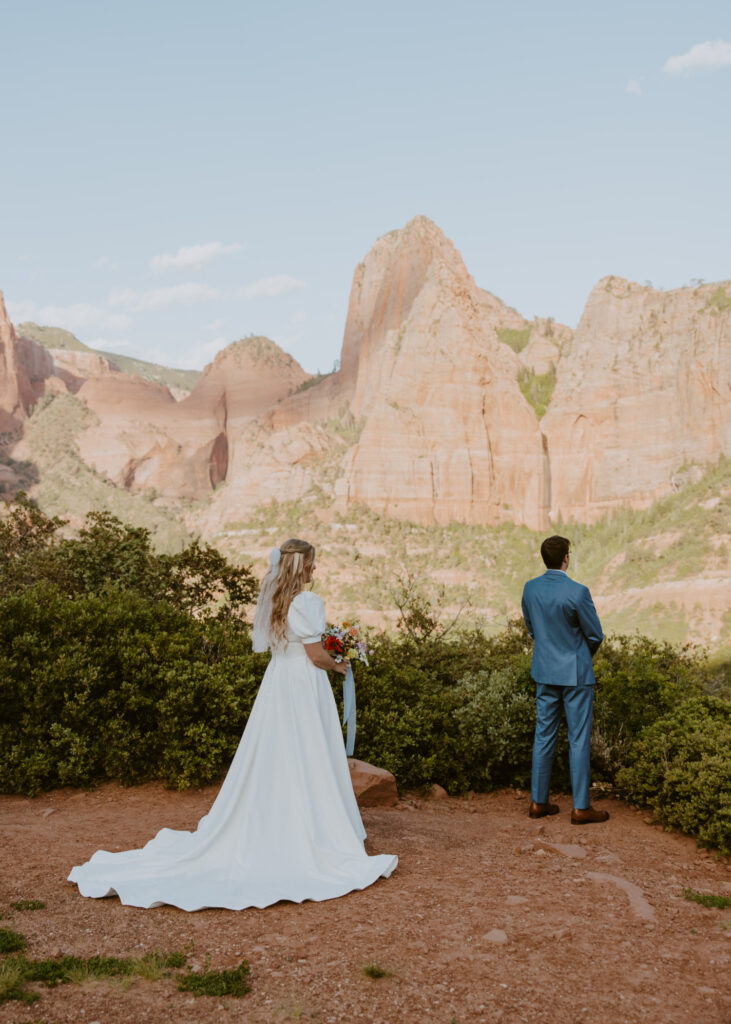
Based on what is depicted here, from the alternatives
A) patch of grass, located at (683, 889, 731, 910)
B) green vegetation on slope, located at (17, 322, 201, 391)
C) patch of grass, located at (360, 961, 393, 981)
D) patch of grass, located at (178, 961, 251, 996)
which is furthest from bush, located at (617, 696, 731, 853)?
green vegetation on slope, located at (17, 322, 201, 391)

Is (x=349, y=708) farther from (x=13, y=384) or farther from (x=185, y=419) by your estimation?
(x=13, y=384)

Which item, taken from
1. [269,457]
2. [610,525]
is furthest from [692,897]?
[269,457]

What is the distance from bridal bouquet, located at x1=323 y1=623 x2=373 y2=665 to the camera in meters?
5.74

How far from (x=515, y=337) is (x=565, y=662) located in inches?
2982

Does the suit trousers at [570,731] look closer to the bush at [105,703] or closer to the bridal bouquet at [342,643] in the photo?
the bridal bouquet at [342,643]

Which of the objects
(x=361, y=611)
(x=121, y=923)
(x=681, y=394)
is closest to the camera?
(x=121, y=923)

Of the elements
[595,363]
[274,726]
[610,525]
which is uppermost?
[595,363]

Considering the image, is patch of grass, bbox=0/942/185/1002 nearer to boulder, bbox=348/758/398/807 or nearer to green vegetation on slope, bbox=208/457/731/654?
boulder, bbox=348/758/398/807

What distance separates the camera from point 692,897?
15.8ft

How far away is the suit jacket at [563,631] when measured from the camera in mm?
6500

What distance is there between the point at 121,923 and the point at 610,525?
55402 millimetres

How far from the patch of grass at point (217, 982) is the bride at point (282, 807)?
1095 mm

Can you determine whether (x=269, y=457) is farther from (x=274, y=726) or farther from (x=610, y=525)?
(x=274, y=726)

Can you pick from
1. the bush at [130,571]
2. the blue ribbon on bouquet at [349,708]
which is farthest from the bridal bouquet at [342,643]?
the bush at [130,571]
